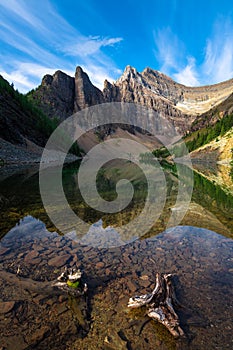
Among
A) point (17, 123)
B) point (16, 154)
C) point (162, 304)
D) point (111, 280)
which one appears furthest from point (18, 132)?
point (162, 304)

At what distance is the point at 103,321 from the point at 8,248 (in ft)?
20.2

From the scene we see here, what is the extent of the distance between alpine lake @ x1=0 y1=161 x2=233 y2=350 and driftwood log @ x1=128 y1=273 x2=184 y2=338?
0.18 m

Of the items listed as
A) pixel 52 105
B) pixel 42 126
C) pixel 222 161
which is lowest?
pixel 222 161

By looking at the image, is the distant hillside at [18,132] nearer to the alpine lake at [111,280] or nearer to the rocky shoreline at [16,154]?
the rocky shoreline at [16,154]

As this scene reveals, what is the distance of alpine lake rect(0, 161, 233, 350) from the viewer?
5059 mm

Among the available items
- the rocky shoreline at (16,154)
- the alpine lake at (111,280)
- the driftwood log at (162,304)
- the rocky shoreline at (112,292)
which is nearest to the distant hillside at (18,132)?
the rocky shoreline at (16,154)

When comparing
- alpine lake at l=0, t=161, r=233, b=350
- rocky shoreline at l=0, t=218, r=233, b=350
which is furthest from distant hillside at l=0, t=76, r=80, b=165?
rocky shoreline at l=0, t=218, r=233, b=350

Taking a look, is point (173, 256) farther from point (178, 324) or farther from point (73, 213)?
point (73, 213)

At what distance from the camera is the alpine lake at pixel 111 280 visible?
5059 mm

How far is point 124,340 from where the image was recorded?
5.00 m

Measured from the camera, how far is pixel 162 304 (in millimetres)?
5930

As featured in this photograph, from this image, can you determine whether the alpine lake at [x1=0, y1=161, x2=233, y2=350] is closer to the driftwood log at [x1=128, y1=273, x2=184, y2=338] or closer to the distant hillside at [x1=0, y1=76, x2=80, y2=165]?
the driftwood log at [x1=128, y1=273, x2=184, y2=338]

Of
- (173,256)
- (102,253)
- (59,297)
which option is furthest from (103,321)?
(173,256)

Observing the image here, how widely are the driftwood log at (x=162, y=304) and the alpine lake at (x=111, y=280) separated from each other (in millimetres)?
178
